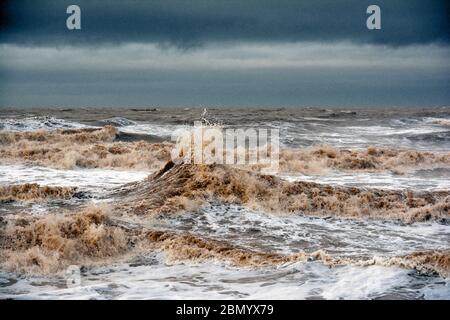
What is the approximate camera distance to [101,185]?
10734 mm

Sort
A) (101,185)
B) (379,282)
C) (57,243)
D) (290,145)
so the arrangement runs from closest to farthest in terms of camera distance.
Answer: (379,282), (57,243), (101,185), (290,145)

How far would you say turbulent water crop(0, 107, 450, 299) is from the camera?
4855 mm

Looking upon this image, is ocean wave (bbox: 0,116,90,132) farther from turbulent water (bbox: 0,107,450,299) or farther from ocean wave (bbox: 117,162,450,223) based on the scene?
ocean wave (bbox: 117,162,450,223)

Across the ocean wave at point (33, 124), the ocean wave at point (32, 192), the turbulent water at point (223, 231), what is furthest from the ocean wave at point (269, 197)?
the ocean wave at point (33, 124)

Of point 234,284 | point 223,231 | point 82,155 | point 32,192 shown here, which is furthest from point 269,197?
point 82,155

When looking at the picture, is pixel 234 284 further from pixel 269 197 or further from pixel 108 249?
pixel 269 197

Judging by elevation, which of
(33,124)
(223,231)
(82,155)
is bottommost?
(223,231)

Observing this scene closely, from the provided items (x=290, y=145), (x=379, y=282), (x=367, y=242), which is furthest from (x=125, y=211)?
(x=290, y=145)

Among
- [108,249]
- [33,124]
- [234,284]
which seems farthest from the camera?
[33,124]

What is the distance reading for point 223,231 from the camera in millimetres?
7223
